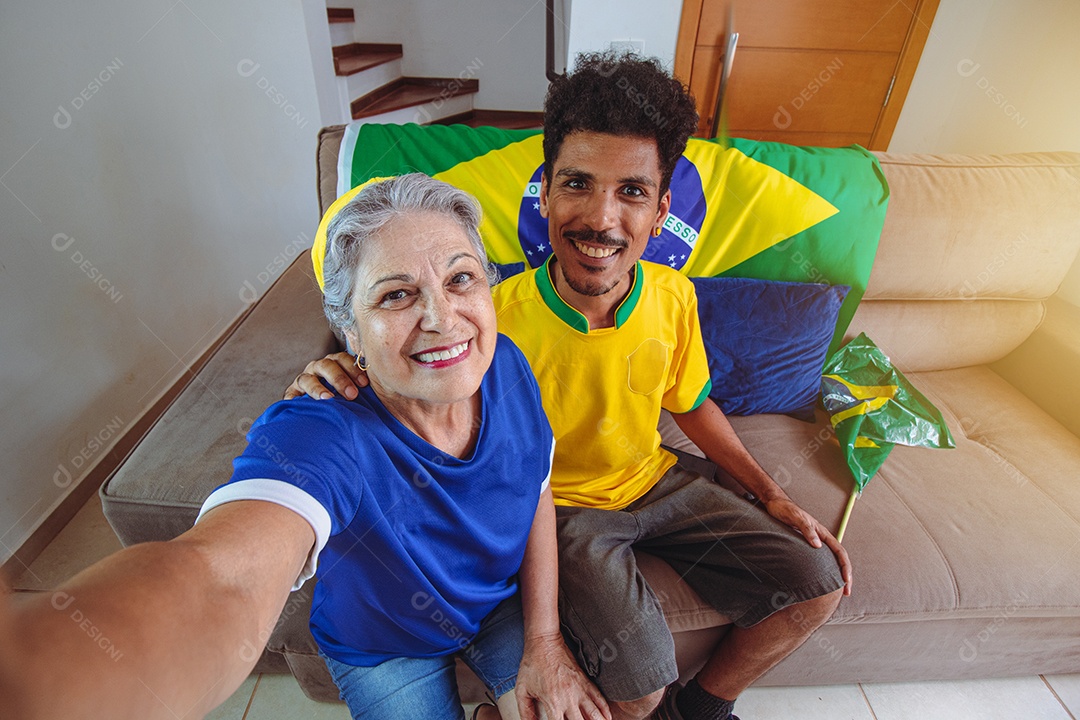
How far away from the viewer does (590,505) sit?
121 centimetres

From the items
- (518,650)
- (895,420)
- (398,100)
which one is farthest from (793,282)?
(398,100)

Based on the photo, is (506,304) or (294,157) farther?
(294,157)

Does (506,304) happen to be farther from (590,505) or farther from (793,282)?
(793,282)

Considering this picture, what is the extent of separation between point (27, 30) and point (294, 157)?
1.08 metres

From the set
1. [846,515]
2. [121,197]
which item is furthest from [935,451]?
[121,197]

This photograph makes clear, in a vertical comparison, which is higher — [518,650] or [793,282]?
[793,282]

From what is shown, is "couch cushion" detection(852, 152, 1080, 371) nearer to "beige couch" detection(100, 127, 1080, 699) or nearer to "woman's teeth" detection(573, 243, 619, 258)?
"beige couch" detection(100, 127, 1080, 699)

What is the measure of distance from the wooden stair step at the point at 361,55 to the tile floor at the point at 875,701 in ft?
9.60

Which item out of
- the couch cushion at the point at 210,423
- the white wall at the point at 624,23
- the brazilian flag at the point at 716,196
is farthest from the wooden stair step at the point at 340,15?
the couch cushion at the point at 210,423

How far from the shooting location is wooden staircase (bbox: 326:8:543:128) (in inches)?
128

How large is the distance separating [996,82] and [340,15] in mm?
3438

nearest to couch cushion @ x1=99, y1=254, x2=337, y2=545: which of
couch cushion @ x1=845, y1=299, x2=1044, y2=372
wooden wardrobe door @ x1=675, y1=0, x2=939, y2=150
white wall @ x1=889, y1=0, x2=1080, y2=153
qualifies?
couch cushion @ x1=845, y1=299, x2=1044, y2=372

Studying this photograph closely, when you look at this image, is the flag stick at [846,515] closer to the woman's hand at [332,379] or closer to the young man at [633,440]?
the young man at [633,440]

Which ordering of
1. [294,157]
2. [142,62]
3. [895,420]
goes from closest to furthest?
[895,420] < [142,62] < [294,157]
